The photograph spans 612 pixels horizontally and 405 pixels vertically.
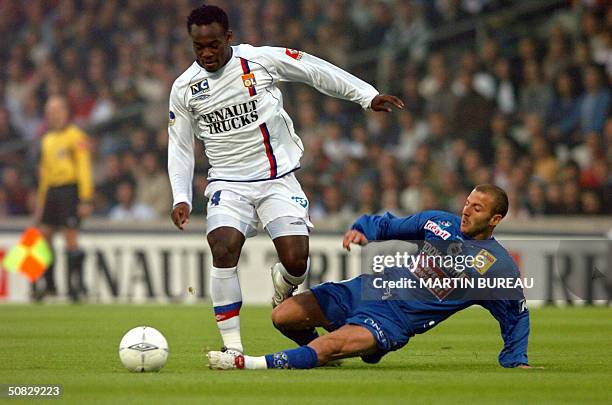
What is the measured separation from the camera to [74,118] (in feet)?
63.3

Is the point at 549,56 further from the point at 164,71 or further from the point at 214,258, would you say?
the point at 214,258

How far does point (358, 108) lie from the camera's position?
17766 millimetres

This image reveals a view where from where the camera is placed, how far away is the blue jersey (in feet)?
22.6

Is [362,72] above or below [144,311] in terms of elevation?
above

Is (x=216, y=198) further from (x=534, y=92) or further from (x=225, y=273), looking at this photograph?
(x=534, y=92)

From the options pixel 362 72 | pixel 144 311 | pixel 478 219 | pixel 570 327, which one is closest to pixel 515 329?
pixel 478 219

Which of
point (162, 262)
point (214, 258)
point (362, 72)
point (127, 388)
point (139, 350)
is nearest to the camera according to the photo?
point (127, 388)

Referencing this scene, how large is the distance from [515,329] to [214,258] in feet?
6.26

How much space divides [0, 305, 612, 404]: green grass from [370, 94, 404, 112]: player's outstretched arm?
1633 millimetres

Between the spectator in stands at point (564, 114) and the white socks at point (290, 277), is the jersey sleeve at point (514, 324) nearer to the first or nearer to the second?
the white socks at point (290, 277)

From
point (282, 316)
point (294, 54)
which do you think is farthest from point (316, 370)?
Result: point (294, 54)

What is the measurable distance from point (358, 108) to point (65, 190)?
457cm

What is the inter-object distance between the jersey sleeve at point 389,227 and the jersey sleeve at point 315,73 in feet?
3.77

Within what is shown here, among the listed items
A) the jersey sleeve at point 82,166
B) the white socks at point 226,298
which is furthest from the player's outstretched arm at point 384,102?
the jersey sleeve at point 82,166
